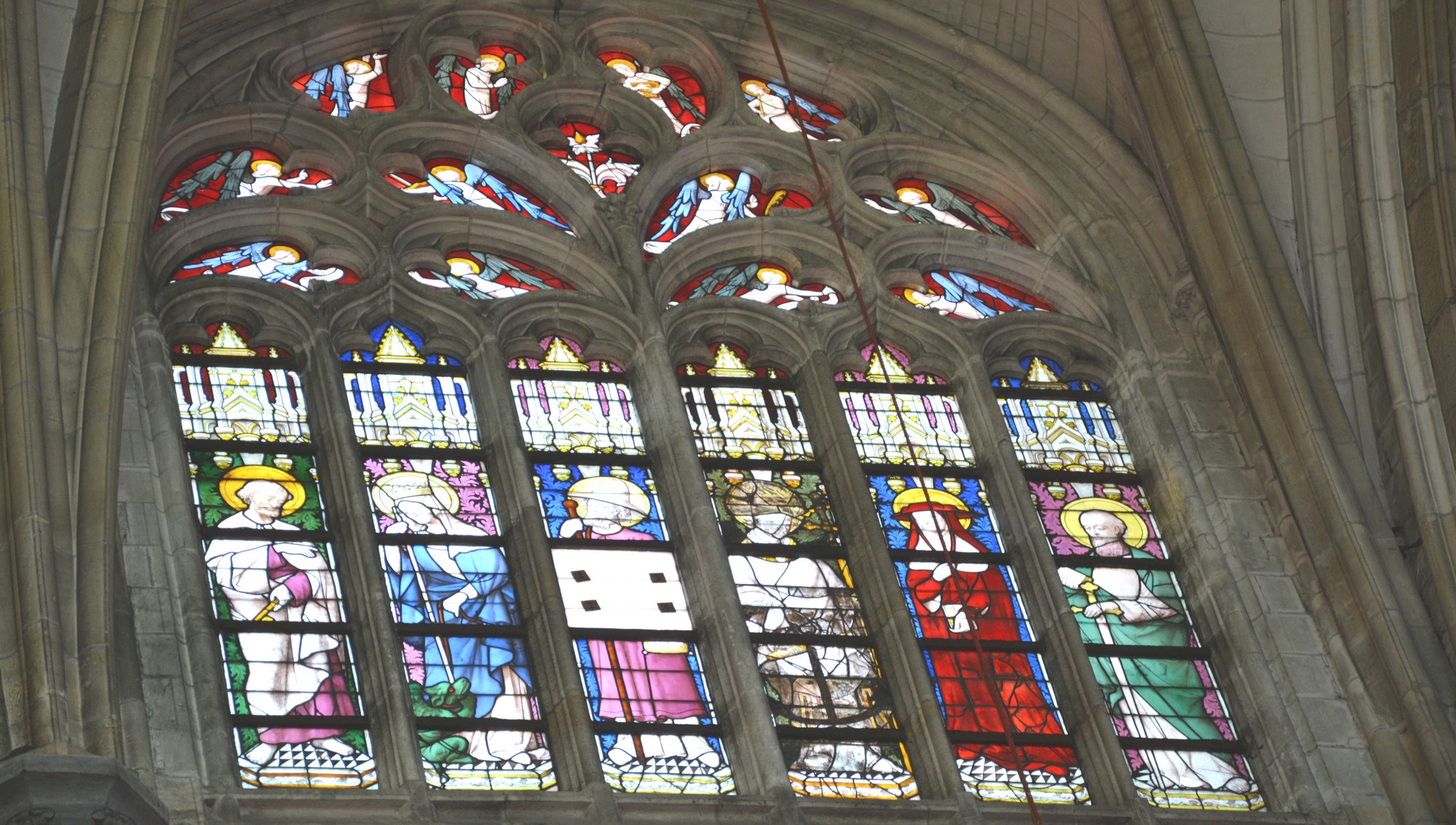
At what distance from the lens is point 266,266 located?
46.1 ft

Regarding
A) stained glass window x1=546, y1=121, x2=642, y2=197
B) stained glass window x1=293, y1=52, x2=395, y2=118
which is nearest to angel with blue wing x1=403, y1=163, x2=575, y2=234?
stained glass window x1=546, y1=121, x2=642, y2=197

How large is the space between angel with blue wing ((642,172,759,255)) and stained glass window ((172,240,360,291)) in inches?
70.0

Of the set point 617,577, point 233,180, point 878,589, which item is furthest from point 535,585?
point 233,180

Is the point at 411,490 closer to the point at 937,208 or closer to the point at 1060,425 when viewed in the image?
the point at 1060,425

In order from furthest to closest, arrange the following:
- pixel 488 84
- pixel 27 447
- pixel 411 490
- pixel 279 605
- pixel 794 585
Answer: pixel 488 84, pixel 794 585, pixel 411 490, pixel 279 605, pixel 27 447

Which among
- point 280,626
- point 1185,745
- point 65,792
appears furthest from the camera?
point 1185,745

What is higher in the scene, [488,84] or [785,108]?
[488,84]

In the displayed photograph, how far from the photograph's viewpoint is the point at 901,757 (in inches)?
489

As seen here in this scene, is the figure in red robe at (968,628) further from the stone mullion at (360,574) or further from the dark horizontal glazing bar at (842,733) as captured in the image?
the stone mullion at (360,574)

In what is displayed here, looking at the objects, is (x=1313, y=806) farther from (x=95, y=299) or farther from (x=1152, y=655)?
(x=95, y=299)

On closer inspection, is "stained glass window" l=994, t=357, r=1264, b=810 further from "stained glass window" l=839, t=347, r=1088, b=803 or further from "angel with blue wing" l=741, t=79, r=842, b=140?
"angel with blue wing" l=741, t=79, r=842, b=140

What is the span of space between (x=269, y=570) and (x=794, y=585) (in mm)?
2441

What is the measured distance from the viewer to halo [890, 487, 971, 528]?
13688 mm

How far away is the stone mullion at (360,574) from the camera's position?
38.1 feet
